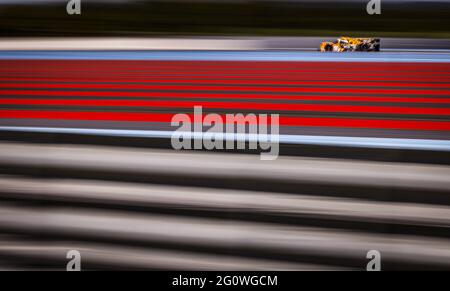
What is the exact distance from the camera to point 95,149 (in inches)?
90.4

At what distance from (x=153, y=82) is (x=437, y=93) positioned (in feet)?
4.57

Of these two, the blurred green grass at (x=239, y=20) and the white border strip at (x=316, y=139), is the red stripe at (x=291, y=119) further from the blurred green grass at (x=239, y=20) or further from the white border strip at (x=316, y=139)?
the blurred green grass at (x=239, y=20)

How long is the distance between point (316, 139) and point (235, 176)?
39 centimetres

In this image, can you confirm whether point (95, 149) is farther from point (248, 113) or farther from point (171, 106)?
point (248, 113)

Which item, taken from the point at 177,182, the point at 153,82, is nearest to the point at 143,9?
the point at 153,82

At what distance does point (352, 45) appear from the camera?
265cm

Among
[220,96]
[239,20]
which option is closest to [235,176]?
[220,96]

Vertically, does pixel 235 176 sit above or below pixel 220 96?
below

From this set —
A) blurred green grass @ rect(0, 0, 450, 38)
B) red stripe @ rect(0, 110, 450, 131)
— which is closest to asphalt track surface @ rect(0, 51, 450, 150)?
red stripe @ rect(0, 110, 450, 131)

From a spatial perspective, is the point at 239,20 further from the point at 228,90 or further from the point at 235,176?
the point at 235,176

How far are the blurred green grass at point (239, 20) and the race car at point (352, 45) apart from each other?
34 mm

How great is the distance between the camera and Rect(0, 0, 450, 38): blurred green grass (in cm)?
254

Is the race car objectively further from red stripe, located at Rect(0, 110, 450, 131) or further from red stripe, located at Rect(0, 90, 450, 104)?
red stripe, located at Rect(0, 110, 450, 131)

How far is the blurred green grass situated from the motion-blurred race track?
0.13m
